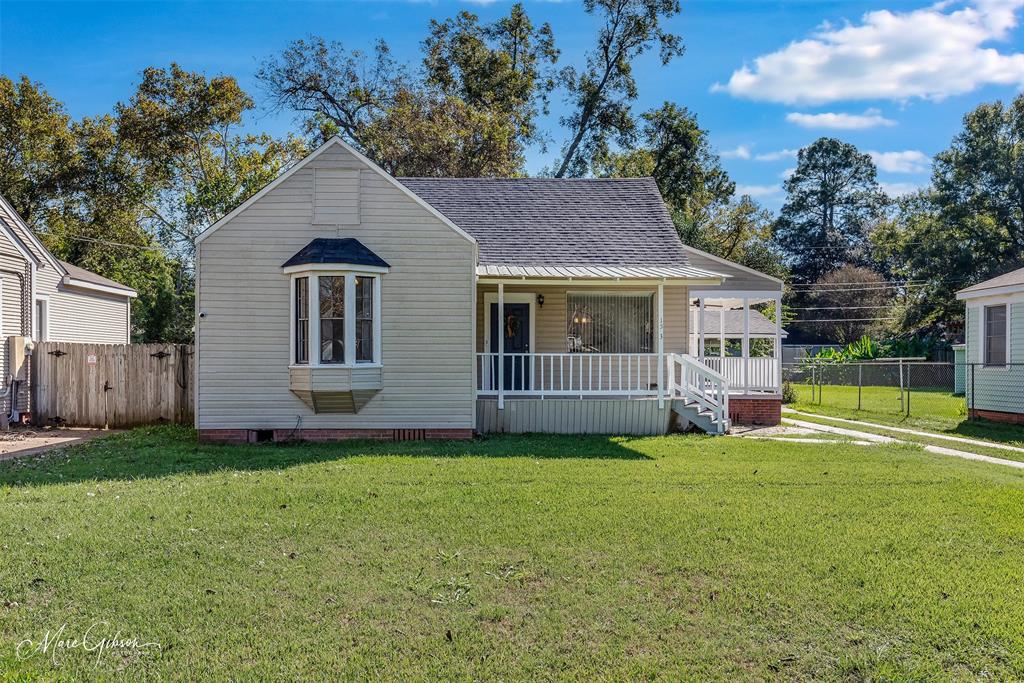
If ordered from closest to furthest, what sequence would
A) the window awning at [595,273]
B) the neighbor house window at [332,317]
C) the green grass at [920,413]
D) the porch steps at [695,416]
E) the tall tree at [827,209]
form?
the neighbor house window at [332,317]
the window awning at [595,273]
the porch steps at [695,416]
the green grass at [920,413]
the tall tree at [827,209]

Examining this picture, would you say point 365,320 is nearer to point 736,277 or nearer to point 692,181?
point 736,277

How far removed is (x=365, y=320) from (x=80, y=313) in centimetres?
1239

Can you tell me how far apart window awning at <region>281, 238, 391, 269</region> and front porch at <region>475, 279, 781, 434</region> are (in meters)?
2.23

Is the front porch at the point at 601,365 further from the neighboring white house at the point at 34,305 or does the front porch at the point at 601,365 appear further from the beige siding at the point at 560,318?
the neighboring white house at the point at 34,305

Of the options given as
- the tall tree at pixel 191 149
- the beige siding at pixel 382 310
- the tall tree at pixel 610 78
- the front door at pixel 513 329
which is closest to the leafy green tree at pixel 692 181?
the tall tree at pixel 610 78

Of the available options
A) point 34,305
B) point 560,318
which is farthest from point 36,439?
point 560,318

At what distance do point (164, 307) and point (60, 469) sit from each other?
55.5 feet

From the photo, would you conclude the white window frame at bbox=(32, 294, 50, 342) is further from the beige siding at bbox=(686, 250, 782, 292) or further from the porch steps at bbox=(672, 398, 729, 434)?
Result: the beige siding at bbox=(686, 250, 782, 292)

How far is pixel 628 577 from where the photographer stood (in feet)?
17.4

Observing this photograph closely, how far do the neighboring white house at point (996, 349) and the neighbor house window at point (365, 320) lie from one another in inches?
542

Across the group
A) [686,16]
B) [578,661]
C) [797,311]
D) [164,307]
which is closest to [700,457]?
[578,661]

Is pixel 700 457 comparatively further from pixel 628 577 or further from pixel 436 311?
pixel 628 577

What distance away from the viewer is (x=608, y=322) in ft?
50.5

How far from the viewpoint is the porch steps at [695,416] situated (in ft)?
45.5
